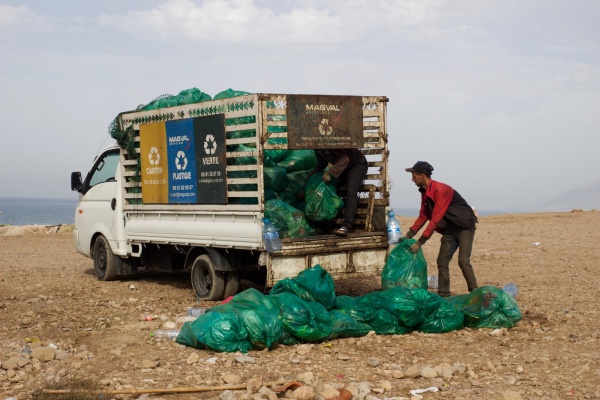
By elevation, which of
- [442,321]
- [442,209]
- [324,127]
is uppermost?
[324,127]

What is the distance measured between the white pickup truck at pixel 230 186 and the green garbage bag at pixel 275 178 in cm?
50

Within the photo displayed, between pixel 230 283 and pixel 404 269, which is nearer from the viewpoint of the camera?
pixel 404 269

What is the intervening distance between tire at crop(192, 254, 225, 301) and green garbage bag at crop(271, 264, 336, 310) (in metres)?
1.82

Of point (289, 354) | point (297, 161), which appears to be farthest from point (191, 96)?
point (289, 354)

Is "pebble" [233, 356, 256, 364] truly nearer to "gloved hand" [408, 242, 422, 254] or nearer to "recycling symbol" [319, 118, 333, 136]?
"gloved hand" [408, 242, 422, 254]

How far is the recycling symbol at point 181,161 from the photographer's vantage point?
1037cm

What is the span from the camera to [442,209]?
29.1 feet

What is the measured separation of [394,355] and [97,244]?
6.72 metres

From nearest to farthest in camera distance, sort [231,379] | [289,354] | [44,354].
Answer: [231,379]
[44,354]
[289,354]

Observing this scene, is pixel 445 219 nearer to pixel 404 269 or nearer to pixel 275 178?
pixel 404 269

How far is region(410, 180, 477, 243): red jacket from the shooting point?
349 inches

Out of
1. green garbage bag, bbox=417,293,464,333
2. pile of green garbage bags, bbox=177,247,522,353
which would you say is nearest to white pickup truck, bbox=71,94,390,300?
pile of green garbage bags, bbox=177,247,522,353

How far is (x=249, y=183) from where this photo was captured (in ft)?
30.5

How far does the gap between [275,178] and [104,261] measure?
150 inches
